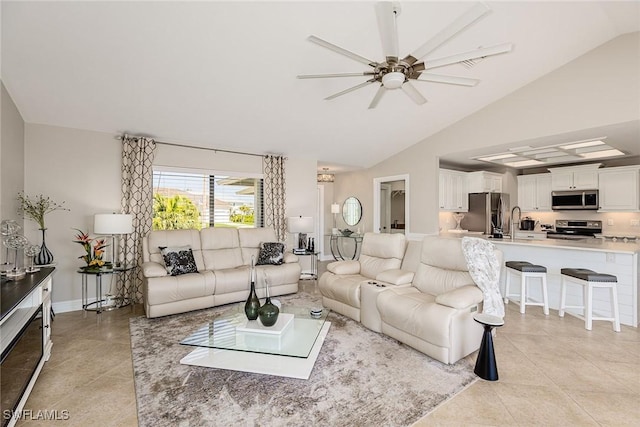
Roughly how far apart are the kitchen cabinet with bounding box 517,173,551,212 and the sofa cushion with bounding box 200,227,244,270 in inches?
259

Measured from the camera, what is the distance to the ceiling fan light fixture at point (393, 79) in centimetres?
248

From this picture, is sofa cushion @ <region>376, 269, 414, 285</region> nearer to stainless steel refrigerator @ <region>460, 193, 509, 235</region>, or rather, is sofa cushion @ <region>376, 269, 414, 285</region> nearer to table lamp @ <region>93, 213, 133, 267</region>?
table lamp @ <region>93, 213, 133, 267</region>

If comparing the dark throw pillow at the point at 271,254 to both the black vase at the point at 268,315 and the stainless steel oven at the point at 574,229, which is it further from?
the stainless steel oven at the point at 574,229

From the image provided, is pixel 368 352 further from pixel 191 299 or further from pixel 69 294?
pixel 69 294

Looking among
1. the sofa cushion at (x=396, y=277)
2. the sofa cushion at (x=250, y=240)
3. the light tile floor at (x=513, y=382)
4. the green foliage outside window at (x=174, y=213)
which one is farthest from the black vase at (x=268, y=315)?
the green foliage outside window at (x=174, y=213)

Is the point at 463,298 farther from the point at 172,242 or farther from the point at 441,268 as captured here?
the point at 172,242

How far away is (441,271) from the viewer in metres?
3.22

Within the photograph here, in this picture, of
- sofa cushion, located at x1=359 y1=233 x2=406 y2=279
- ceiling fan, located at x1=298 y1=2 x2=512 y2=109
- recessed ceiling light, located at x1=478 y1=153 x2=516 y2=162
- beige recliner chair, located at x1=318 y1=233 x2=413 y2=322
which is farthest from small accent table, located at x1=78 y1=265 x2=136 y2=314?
recessed ceiling light, located at x1=478 y1=153 x2=516 y2=162

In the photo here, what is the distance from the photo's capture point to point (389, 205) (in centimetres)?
726

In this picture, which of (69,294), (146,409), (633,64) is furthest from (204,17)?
(633,64)

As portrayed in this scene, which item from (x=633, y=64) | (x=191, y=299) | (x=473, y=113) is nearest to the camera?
(x=633, y=64)

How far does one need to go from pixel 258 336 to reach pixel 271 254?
7.83 ft

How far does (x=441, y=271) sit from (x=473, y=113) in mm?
3308

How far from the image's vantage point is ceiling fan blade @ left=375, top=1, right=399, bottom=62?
179 cm
